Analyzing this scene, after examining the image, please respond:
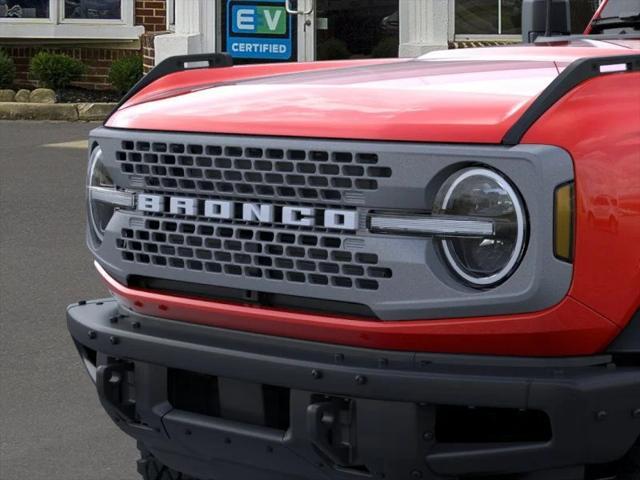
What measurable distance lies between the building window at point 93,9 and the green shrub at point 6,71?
1176mm

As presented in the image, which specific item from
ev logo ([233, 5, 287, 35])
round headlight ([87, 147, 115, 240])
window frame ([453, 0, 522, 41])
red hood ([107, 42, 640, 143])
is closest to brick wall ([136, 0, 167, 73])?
ev logo ([233, 5, 287, 35])

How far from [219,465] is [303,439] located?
43cm

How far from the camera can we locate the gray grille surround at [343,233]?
10.1ft

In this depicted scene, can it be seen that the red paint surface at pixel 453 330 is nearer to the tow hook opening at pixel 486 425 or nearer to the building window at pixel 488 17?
the tow hook opening at pixel 486 425

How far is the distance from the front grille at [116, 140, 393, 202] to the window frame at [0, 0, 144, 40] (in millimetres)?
15722

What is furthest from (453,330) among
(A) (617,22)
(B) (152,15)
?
(B) (152,15)

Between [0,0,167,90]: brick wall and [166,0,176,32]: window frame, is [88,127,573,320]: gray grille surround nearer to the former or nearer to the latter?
[166,0,176,32]: window frame

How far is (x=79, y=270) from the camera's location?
847cm

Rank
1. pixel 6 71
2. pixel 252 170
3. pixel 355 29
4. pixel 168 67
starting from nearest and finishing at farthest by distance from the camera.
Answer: pixel 252 170 < pixel 168 67 < pixel 355 29 < pixel 6 71

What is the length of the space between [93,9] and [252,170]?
16.4 m

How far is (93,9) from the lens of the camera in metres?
19.3

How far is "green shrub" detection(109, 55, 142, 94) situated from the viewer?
18219mm

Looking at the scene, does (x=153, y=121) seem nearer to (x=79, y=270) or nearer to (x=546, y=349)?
(x=546, y=349)

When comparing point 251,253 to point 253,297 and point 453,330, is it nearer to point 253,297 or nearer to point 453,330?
point 253,297
